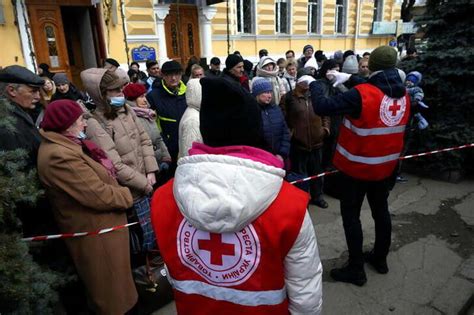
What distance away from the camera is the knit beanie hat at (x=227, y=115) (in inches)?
50.5

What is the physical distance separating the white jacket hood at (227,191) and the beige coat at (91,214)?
1.25 m

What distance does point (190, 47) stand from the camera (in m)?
11.9

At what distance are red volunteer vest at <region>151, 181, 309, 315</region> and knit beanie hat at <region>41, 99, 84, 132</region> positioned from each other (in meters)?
1.11

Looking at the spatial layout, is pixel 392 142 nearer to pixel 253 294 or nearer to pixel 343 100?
pixel 343 100

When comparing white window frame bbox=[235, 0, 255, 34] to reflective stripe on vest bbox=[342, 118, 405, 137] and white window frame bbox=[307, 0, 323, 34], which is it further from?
reflective stripe on vest bbox=[342, 118, 405, 137]

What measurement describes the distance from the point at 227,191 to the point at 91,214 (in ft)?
5.02

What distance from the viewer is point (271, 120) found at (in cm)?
399

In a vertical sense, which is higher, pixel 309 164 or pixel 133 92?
pixel 133 92

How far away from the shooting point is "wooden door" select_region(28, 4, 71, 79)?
8414 mm

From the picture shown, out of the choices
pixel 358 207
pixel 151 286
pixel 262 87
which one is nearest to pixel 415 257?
pixel 358 207

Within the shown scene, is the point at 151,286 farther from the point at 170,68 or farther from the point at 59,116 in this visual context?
the point at 170,68

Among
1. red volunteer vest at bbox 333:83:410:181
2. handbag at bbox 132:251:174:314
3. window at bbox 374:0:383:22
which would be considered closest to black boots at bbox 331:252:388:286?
red volunteer vest at bbox 333:83:410:181

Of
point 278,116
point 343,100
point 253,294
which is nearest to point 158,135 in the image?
point 278,116

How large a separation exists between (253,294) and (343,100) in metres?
1.80
